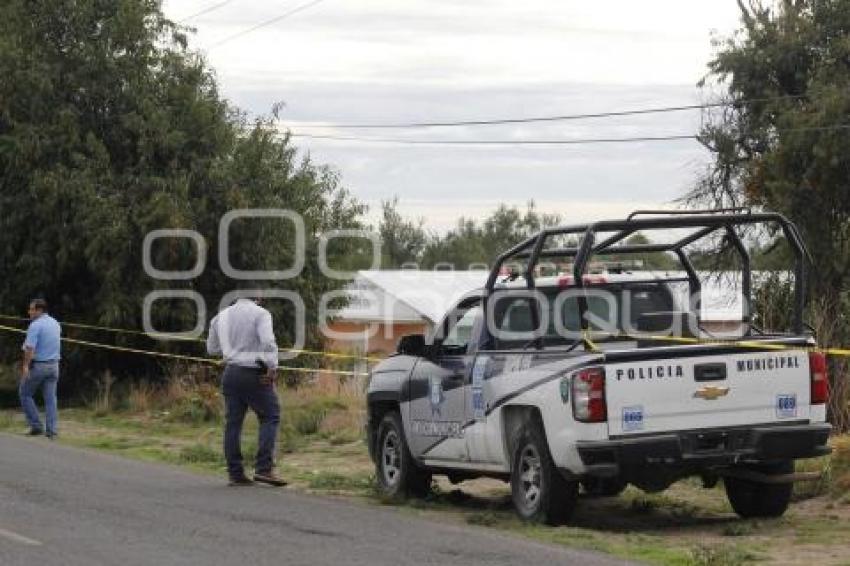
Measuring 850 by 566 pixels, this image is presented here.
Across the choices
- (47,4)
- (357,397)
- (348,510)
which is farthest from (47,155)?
(348,510)

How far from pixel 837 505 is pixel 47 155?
18.9 m

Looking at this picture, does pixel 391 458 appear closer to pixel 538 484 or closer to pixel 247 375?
pixel 247 375

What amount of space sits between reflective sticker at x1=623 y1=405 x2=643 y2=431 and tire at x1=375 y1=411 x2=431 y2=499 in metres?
3.07

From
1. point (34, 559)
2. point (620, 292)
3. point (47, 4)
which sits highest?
point (47, 4)

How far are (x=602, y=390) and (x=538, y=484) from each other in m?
1.14

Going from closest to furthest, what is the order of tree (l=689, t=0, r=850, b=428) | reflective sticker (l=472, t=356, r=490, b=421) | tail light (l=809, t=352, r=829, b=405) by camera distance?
tail light (l=809, t=352, r=829, b=405)
reflective sticker (l=472, t=356, r=490, b=421)
tree (l=689, t=0, r=850, b=428)

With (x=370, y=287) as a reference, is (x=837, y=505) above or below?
below

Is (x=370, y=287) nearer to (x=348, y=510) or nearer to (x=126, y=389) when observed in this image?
(x=126, y=389)

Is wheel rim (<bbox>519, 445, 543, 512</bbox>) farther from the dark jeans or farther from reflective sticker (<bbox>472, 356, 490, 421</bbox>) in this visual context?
the dark jeans

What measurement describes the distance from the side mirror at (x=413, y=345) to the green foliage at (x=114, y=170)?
14.3m

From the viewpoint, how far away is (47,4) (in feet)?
95.0

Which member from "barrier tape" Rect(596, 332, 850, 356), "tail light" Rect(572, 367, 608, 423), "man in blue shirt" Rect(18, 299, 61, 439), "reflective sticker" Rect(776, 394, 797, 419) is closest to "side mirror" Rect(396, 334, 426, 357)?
"barrier tape" Rect(596, 332, 850, 356)

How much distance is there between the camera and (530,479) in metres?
12.1

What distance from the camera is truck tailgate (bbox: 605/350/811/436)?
37.1 ft
